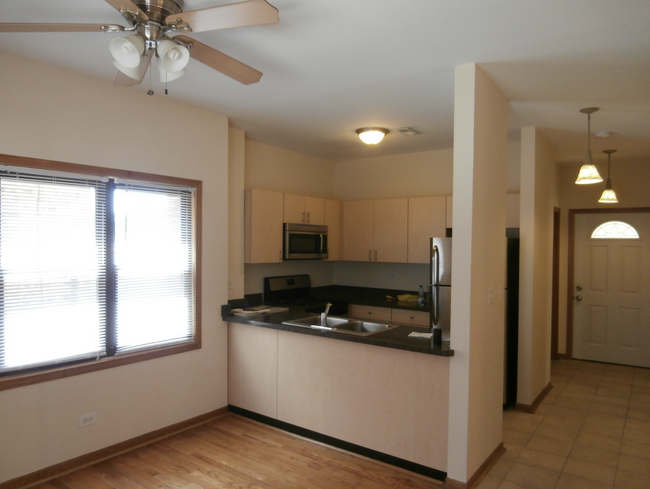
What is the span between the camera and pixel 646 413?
13.8ft

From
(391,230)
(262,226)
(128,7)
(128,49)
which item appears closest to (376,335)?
(262,226)

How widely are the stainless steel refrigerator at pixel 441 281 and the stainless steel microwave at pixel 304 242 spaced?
5.22ft

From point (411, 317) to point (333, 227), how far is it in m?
1.47

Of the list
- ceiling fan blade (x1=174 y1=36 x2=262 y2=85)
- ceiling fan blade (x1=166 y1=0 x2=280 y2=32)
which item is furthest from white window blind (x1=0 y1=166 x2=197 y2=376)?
ceiling fan blade (x1=166 y1=0 x2=280 y2=32)

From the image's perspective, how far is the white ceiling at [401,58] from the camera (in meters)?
2.10

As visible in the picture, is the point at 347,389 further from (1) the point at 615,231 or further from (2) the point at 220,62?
(1) the point at 615,231

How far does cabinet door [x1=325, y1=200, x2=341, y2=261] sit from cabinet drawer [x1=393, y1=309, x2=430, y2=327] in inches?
42.6

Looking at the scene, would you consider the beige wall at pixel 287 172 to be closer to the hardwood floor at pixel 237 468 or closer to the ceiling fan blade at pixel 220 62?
the ceiling fan blade at pixel 220 62

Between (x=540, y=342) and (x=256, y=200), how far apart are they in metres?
3.23

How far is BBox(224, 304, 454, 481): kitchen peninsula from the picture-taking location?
2.88 metres

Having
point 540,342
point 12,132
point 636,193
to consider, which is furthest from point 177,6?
point 636,193

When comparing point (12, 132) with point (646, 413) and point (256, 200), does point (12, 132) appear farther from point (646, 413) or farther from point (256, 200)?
point (646, 413)

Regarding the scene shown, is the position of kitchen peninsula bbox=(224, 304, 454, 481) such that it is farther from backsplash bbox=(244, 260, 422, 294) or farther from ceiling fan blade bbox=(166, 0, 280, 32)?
ceiling fan blade bbox=(166, 0, 280, 32)

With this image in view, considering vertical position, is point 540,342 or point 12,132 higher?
point 12,132
